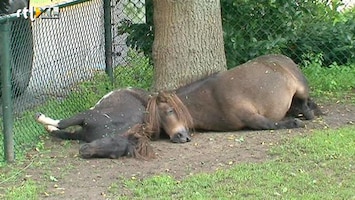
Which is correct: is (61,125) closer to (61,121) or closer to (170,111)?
(61,121)

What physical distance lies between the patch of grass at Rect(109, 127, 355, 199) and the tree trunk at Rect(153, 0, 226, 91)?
1.92 m

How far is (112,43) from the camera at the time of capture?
9945 mm

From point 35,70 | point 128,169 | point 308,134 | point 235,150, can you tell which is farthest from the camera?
point 35,70

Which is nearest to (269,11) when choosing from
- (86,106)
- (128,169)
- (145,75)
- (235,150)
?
(145,75)

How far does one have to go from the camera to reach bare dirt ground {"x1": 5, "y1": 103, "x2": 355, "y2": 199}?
233 inches

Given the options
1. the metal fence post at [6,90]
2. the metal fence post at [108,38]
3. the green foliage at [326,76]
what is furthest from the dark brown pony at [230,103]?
the metal fence post at [108,38]

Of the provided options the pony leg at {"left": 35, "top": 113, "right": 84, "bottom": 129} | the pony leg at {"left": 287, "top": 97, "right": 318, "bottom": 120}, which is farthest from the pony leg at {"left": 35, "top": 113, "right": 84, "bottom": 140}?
the pony leg at {"left": 287, "top": 97, "right": 318, "bottom": 120}

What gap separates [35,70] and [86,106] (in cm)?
72

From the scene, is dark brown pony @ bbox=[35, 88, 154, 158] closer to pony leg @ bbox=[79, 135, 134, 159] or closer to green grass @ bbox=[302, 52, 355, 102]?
pony leg @ bbox=[79, 135, 134, 159]

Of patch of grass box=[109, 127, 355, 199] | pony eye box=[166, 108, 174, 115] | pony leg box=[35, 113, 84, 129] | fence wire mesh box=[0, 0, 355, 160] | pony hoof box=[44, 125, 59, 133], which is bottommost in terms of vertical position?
patch of grass box=[109, 127, 355, 199]

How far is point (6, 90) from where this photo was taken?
6.49 metres

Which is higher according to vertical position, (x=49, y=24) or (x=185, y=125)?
(x=49, y=24)

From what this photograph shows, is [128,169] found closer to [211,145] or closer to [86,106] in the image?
[211,145]

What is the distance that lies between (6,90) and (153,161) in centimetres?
142
